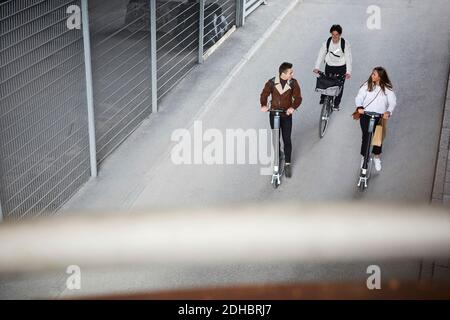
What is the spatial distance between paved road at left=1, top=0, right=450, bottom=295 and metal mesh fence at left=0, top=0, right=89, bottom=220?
65cm

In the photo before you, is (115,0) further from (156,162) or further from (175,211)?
(175,211)

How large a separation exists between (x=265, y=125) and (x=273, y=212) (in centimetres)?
283

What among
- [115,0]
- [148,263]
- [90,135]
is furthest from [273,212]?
[115,0]

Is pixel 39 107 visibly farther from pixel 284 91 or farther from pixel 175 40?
pixel 175 40

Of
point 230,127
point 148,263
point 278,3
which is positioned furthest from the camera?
point 278,3

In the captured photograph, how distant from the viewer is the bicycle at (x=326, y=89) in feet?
37.7

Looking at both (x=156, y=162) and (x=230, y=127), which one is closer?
(x=156, y=162)

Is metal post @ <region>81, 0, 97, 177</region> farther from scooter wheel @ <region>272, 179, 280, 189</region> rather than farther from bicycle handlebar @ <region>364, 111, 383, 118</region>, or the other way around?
bicycle handlebar @ <region>364, 111, 383, 118</region>

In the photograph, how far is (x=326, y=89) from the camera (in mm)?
11539

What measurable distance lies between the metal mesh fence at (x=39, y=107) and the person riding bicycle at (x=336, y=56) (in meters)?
4.12

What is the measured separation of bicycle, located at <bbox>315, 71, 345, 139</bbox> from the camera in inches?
452

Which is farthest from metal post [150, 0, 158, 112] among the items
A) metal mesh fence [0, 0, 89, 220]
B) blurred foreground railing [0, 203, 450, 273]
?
blurred foreground railing [0, 203, 450, 273]

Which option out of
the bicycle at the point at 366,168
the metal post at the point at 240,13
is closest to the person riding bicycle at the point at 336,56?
the bicycle at the point at 366,168

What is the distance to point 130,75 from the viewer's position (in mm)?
11234
